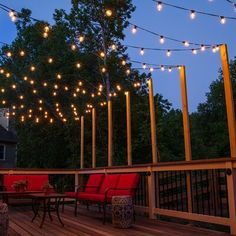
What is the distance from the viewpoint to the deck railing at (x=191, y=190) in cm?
416

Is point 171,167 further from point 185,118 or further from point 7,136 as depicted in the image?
point 7,136

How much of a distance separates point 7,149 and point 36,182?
50.4 feet

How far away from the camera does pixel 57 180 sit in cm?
1345

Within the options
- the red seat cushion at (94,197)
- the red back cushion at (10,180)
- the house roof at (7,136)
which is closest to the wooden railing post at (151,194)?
the red seat cushion at (94,197)

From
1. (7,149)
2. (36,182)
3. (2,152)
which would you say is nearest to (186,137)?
(36,182)

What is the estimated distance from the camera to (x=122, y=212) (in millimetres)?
4750

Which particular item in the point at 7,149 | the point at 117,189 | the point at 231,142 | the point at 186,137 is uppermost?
the point at 7,149

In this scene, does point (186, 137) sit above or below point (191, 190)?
above

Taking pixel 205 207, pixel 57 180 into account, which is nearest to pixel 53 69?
pixel 57 180

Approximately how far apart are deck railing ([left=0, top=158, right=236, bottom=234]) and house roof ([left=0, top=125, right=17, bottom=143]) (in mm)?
16423

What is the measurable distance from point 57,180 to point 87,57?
587 centimetres

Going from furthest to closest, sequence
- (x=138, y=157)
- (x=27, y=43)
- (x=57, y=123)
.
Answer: (x=27, y=43) → (x=57, y=123) → (x=138, y=157)

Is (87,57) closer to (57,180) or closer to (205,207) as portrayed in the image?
(57,180)

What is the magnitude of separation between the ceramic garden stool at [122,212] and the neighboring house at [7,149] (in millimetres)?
17902
